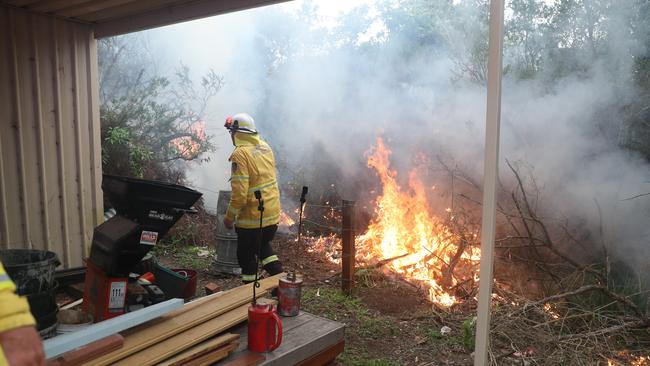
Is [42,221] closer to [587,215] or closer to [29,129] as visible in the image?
[29,129]

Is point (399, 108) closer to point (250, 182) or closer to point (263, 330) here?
point (250, 182)

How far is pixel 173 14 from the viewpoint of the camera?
4582 mm


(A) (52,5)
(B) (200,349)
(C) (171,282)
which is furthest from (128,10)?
(B) (200,349)

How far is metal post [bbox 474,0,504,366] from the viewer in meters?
2.28

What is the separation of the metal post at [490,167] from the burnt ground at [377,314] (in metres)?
1.76

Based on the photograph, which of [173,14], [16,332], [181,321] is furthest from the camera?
[173,14]

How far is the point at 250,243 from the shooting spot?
4.88m

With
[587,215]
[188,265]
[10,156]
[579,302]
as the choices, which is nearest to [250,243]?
[188,265]

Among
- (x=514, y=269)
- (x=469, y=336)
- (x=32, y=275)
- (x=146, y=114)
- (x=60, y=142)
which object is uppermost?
(x=146, y=114)

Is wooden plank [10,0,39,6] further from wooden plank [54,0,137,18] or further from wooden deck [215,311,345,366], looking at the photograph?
wooden deck [215,311,345,366]

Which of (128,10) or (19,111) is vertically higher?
(128,10)

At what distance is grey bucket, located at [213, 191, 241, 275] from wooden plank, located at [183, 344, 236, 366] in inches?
146

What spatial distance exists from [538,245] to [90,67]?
599cm

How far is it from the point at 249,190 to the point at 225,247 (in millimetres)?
1738
